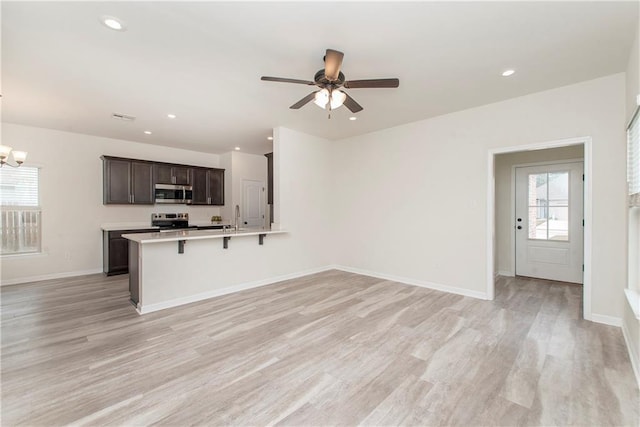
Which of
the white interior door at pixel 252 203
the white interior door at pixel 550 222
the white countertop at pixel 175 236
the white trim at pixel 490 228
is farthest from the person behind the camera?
the white interior door at pixel 252 203

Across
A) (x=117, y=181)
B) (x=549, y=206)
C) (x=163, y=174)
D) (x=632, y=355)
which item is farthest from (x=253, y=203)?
(x=632, y=355)

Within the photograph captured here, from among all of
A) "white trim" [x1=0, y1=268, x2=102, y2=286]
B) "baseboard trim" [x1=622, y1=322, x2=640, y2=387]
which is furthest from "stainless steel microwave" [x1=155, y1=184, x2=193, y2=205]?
"baseboard trim" [x1=622, y1=322, x2=640, y2=387]

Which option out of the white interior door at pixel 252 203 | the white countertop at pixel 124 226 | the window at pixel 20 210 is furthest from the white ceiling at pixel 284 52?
the white interior door at pixel 252 203

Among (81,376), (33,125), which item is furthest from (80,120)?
(81,376)

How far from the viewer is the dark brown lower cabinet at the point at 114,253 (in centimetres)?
539

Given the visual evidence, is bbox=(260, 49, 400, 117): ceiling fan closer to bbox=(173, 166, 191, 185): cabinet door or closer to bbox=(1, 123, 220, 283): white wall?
bbox=(173, 166, 191, 185): cabinet door

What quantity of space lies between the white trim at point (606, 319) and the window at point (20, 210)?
870 cm

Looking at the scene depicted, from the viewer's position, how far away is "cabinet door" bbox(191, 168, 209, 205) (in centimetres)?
676

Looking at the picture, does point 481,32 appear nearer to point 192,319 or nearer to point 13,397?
point 192,319

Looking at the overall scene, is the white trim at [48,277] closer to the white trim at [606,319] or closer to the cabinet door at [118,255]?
the cabinet door at [118,255]

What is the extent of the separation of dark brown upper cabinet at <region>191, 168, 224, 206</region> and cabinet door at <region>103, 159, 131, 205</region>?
54.0 inches

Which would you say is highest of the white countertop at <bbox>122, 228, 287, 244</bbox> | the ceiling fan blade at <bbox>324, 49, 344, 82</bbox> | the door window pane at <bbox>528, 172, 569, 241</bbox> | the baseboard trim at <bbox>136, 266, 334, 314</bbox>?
the ceiling fan blade at <bbox>324, 49, 344, 82</bbox>

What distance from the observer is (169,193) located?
634 centimetres

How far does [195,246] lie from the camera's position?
4.07 meters
